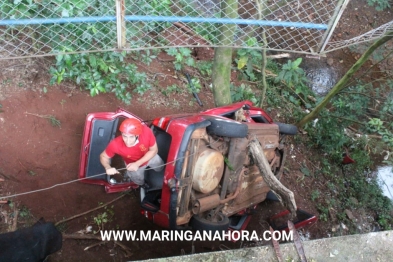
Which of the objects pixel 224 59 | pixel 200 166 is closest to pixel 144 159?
pixel 200 166

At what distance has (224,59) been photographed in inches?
190

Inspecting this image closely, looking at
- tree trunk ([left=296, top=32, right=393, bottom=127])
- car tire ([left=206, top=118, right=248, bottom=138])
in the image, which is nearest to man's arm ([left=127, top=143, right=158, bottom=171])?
car tire ([left=206, top=118, right=248, bottom=138])

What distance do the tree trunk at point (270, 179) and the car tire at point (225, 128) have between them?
14.4 inches

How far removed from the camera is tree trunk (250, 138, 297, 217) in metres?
3.80

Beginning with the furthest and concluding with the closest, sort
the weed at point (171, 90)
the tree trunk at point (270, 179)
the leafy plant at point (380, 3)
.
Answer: the leafy plant at point (380, 3), the weed at point (171, 90), the tree trunk at point (270, 179)

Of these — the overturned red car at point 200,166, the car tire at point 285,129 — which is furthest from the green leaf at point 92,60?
the car tire at point 285,129

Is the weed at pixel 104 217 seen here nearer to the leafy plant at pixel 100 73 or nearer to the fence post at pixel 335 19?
the leafy plant at pixel 100 73

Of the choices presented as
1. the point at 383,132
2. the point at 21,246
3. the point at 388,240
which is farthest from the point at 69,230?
the point at 383,132

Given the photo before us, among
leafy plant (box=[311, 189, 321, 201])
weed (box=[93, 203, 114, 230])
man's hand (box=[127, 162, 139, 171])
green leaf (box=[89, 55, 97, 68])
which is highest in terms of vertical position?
green leaf (box=[89, 55, 97, 68])

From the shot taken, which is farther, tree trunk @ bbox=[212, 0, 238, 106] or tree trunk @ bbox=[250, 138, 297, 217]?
tree trunk @ bbox=[212, 0, 238, 106]

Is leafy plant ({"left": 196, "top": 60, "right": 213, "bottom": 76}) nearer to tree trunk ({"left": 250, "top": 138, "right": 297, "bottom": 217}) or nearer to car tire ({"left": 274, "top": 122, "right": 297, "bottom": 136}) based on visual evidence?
car tire ({"left": 274, "top": 122, "right": 297, "bottom": 136})

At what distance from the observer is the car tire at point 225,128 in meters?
3.61

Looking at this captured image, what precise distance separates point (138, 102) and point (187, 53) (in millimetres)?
1083

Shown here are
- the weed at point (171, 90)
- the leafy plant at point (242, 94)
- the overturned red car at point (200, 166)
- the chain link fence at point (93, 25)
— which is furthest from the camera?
the leafy plant at point (242, 94)
